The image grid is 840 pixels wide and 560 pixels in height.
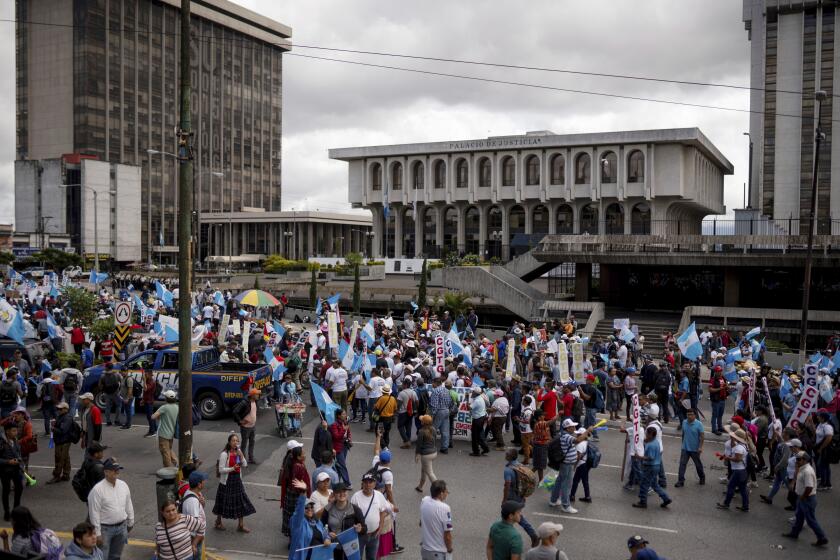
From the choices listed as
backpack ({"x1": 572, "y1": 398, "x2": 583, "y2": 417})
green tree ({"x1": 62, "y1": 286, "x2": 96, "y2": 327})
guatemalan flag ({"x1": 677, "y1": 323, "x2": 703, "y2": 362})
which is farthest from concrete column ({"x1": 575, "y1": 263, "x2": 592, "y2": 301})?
→ backpack ({"x1": 572, "y1": 398, "x2": 583, "y2": 417})

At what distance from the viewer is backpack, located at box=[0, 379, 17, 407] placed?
1416 centimetres

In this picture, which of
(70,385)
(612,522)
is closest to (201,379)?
(70,385)

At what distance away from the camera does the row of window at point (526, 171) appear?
224 feet

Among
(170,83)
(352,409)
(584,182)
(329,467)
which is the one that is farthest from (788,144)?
(170,83)

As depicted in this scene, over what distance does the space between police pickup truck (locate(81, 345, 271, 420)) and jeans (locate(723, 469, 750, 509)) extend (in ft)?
33.2

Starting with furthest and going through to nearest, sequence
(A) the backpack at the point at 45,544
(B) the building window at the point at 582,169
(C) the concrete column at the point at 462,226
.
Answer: (C) the concrete column at the point at 462,226
(B) the building window at the point at 582,169
(A) the backpack at the point at 45,544

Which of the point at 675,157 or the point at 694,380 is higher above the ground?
the point at 675,157

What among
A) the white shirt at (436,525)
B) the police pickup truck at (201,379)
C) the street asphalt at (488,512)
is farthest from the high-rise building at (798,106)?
the white shirt at (436,525)

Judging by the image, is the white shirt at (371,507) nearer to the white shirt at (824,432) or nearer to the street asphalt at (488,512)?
the street asphalt at (488,512)

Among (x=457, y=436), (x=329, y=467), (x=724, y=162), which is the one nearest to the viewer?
(x=329, y=467)

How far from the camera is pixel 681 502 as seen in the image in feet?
40.1

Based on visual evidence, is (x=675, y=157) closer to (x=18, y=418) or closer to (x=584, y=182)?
(x=584, y=182)

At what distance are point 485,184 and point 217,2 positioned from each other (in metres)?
82.3

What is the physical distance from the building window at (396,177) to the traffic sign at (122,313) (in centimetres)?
5860
